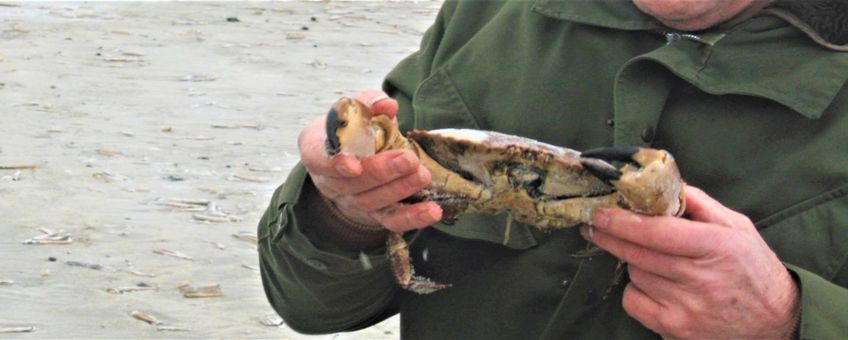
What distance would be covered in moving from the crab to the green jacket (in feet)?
0.92

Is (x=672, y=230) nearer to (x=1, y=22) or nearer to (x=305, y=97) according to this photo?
(x=305, y=97)

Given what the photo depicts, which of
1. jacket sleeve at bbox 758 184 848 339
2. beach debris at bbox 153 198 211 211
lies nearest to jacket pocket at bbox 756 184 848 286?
jacket sleeve at bbox 758 184 848 339

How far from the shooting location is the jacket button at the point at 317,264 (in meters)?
2.65

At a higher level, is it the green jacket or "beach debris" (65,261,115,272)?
the green jacket

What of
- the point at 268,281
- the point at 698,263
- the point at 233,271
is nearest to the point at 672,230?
the point at 698,263

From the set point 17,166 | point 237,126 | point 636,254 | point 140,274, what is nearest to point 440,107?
point 636,254

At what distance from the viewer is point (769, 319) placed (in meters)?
2.33

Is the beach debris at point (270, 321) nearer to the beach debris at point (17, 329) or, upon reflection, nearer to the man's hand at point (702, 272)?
the beach debris at point (17, 329)

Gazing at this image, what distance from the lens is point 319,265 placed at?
266cm

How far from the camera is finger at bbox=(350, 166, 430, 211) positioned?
221 centimetres

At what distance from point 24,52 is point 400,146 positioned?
696 cm

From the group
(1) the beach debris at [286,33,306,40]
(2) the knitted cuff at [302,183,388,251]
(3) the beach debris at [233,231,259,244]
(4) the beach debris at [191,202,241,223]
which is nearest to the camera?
(2) the knitted cuff at [302,183,388,251]

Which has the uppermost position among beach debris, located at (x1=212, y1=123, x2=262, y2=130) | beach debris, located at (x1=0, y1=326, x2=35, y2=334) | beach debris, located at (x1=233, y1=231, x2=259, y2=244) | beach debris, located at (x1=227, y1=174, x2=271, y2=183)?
beach debris, located at (x1=0, y1=326, x2=35, y2=334)

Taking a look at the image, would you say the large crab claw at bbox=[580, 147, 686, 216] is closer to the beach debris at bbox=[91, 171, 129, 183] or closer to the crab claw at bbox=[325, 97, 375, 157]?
the crab claw at bbox=[325, 97, 375, 157]
